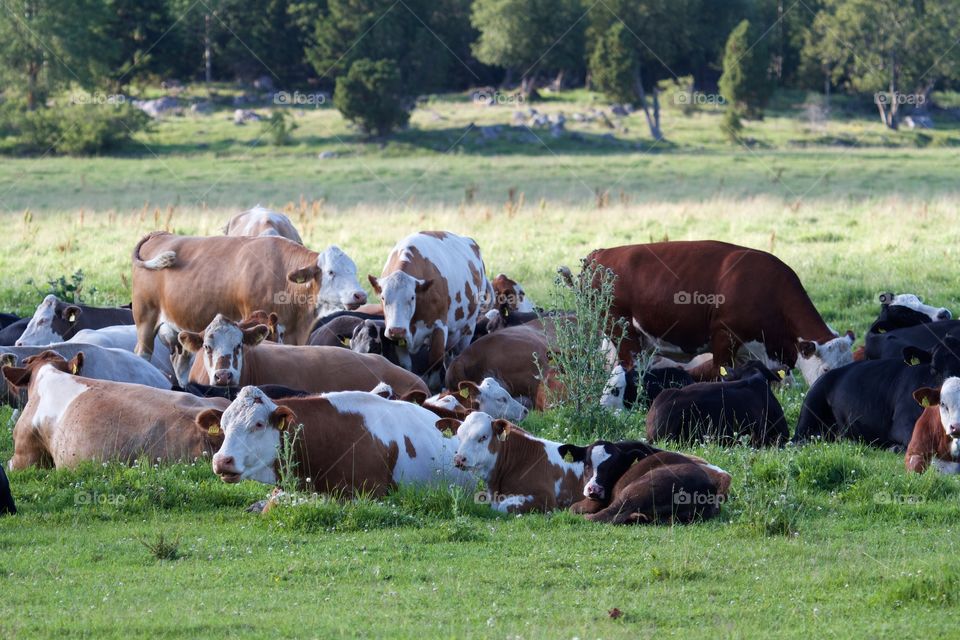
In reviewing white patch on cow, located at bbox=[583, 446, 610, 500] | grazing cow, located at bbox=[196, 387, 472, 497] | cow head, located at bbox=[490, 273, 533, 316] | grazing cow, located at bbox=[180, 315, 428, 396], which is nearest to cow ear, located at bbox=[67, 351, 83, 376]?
grazing cow, located at bbox=[180, 315, 428, 396]

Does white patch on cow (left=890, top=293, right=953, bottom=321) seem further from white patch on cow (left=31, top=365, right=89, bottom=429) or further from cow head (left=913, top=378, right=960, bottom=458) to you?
→ white patch on cow (left=31, top=365, right=89, bottom=429)

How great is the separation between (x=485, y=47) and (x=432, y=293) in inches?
2530

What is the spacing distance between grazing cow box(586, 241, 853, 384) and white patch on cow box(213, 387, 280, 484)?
5.08 meters

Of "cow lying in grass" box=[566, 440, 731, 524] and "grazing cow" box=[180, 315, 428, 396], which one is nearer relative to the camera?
"cow lying in grass" box=[566, 440, 731, 524]

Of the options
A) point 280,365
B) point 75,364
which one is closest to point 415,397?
point 280,365

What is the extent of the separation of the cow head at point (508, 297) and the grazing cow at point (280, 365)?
3.52 metres

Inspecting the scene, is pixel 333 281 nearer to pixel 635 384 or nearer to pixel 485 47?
pixel 635 384

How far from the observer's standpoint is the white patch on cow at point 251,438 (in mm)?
8516

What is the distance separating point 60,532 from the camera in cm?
848

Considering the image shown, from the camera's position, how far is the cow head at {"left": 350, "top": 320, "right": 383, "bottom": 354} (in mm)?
13625

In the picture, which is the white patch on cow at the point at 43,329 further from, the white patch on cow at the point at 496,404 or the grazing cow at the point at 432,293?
the white patch on cow at the point at 496,404

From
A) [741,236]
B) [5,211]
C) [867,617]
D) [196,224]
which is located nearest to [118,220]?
[196,224]

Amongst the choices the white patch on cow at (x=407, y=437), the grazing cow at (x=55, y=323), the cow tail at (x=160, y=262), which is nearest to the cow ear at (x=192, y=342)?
the cow tail at (x=160, y=262)

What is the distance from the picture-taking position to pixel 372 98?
60.5 metres
